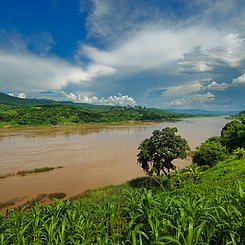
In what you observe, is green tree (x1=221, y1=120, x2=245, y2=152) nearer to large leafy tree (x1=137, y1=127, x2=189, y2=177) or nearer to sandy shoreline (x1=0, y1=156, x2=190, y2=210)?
sandy shoreline (x1=0, y1=156, x2=190, y2=210)

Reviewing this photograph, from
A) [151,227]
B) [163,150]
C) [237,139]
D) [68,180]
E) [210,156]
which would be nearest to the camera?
[151,227]

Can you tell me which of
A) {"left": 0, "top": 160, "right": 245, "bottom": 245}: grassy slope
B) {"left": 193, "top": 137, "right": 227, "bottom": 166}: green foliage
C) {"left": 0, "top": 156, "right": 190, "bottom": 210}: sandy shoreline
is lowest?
{"left": 0, "top": 156, "right": 190, "bottom": 210}: sandy shoreline

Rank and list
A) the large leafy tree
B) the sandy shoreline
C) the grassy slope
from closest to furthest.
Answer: the grassy slope → the large leafy tree → the sandy shoreline

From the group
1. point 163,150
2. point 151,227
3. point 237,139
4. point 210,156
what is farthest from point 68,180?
point 151,227

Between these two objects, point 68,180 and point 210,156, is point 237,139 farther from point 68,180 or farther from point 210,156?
point 68,180

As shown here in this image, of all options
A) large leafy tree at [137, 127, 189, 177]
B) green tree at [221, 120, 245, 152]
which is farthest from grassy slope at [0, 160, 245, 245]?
green tree at [221, 120, 245, 152]

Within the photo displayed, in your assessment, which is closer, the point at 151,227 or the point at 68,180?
the point at 151,227

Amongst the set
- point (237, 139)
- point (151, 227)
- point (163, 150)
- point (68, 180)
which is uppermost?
point (151, 227)

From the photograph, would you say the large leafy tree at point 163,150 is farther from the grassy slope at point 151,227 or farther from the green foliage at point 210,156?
the grassy slope at point 151,227

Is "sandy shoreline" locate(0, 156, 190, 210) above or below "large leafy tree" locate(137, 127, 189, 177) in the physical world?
below

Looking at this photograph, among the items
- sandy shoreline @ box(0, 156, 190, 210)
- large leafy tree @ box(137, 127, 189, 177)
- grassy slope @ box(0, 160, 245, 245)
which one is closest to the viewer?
grassy slope @ box(0, 160, 245, 245)

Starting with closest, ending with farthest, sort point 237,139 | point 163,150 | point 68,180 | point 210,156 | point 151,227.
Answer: point 151,227, point 163,150, point 210,156, point 68,180, point 237,139

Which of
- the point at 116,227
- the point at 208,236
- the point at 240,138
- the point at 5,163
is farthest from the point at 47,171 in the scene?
the point at 208,236

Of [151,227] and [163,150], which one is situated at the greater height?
[151,227]
